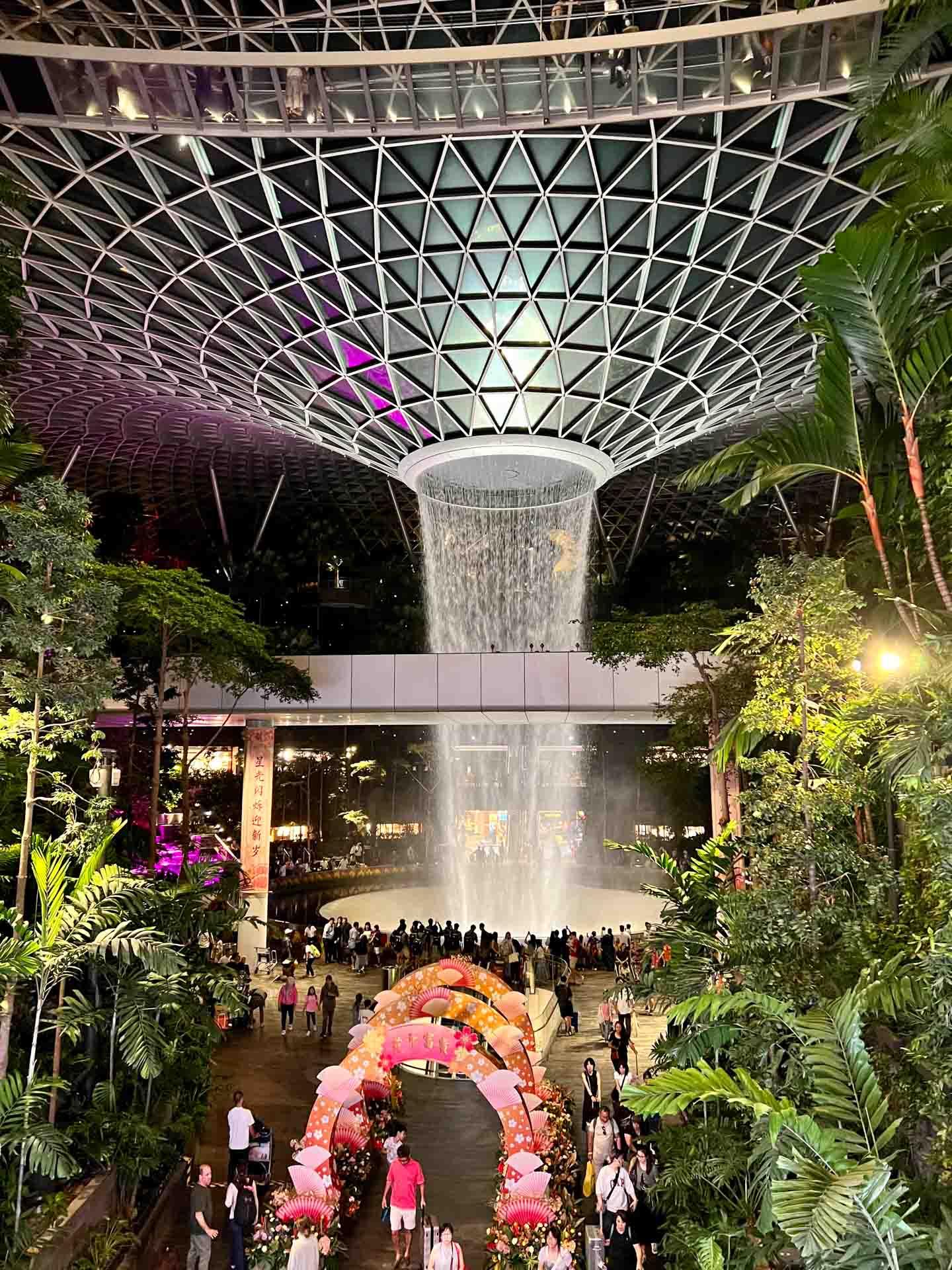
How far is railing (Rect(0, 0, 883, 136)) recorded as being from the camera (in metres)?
15.7

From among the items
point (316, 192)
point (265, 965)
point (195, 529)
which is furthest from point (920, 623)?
point (195, 529)

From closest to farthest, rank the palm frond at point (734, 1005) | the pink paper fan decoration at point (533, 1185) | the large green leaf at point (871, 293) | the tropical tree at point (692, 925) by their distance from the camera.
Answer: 1. the palm frond at point (734, 1005)
2. the large green leaf at point (871, 293)
3. the tropical tree at point (692, 925)
4. the pink paper fan decoration at point (533, 1185)

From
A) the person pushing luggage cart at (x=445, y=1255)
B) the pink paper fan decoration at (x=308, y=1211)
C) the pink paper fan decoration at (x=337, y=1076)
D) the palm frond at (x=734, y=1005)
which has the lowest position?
the pink paper fan decoration at (x=308, y=1211)

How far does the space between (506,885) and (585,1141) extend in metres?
24.5

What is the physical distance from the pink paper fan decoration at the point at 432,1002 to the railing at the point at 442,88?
13.7 meters

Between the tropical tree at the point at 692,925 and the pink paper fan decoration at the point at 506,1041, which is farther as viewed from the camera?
the pink paper fan decoration at the point at 506,1041

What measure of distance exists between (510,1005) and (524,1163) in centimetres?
345

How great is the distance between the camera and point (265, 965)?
27578 millimetres

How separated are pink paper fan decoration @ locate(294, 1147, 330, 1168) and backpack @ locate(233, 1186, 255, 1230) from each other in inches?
23.7

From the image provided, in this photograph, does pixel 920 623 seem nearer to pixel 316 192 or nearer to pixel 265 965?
pixel 316 192

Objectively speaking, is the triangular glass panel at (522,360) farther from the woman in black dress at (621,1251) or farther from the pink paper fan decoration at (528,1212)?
the woman in black dress at (621,1251)

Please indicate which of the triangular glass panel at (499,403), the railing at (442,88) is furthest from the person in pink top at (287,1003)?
the railing at (442,88)

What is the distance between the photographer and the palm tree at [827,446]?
7.42 m

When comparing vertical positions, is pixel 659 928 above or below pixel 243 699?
below
